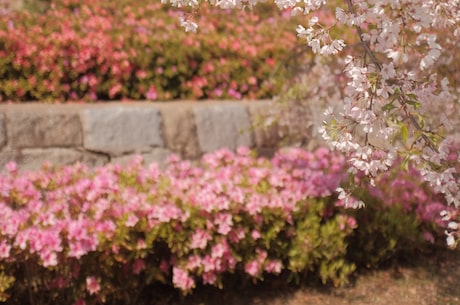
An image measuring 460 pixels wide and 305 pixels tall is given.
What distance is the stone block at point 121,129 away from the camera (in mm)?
4457

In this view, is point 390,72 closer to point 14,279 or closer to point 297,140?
point 14,279

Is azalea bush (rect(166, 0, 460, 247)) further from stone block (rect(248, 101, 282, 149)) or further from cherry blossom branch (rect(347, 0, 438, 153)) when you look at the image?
stone block (rect(248, 101, 282, 149))

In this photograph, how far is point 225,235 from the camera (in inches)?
138

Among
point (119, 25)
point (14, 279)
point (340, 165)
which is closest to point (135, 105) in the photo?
point (119, 25)

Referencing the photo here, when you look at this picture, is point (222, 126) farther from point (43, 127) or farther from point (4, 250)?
point (4, 250)

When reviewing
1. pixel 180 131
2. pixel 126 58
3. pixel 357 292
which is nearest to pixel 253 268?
pixel 357 292

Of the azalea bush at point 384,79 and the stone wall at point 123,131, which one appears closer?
the azalea bush at point 384,79

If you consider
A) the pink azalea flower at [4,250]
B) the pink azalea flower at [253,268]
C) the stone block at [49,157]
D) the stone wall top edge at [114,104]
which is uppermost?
the stone wall top edge at [114,104]

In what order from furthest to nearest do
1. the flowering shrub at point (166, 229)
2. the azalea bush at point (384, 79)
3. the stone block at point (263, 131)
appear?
the stone block at point (263, 131) → the flowering shrub at point (166, 229) → the azalea bush at point (384, 79)

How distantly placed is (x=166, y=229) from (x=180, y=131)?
147cm

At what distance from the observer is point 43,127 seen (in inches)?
171

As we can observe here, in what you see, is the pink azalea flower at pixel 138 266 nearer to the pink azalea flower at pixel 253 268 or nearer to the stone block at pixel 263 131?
the pink azalea flower at pixel 253 268

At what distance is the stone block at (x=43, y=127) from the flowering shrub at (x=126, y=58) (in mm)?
675

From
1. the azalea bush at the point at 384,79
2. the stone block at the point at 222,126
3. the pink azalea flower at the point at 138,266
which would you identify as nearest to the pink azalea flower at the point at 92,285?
the pink azalea flower at the point at 138,266
